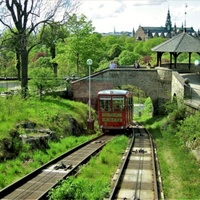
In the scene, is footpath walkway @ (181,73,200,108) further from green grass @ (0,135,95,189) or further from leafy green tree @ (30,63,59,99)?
leafy green tree @ (30,63,59,99)

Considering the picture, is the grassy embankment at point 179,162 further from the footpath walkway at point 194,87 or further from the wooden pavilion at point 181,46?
the wooden pavilion at point 181,46

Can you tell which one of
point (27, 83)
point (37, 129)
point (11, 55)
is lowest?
point (37, 129)

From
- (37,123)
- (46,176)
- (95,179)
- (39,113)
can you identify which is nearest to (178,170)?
(95,179)

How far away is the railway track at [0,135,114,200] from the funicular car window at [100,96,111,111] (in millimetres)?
7140

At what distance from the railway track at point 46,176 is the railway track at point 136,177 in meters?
1.76

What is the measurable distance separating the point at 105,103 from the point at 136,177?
39.9 feet

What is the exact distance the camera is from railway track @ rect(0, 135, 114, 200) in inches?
468

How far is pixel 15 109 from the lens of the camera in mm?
22719

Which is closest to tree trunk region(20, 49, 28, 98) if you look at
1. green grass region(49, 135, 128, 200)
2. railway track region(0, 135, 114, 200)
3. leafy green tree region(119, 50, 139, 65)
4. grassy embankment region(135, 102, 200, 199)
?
green grass region(49, 135, 128, 200)

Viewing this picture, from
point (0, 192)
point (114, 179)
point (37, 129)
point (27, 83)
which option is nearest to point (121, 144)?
point (37, 129)

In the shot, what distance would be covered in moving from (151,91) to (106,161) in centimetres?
2229

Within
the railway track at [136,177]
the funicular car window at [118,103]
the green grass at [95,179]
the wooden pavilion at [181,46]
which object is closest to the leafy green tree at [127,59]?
the wooden pavilion at [181,46]

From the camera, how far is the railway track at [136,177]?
12367mm

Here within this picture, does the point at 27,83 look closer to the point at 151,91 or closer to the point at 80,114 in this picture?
the point at 80,114
